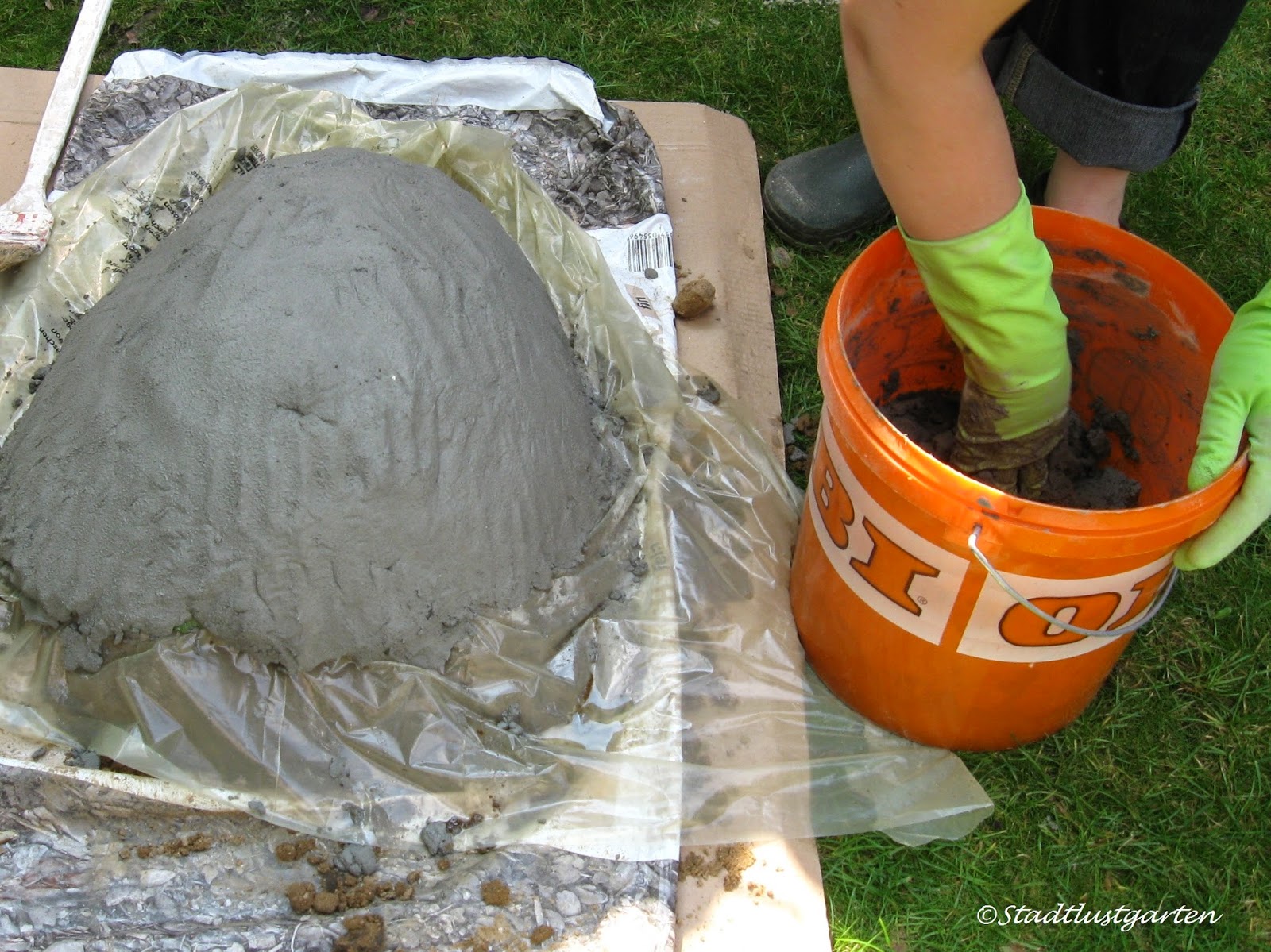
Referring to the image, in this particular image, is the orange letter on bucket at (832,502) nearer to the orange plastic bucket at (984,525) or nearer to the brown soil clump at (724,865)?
the orange plastic bucket at (984,525)

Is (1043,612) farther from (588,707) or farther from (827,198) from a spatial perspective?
(827,198)

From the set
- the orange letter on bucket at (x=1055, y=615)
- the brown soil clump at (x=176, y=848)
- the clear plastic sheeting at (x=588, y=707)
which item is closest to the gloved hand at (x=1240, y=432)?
the orange letter on bucket at (x=1055, y=615)

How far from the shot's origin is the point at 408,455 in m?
1.40

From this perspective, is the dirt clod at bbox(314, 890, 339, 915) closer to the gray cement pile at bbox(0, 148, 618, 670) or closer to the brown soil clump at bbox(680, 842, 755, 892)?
the gray cement pile at bbox(0, 148, 618, 670)

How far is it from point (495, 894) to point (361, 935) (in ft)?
0.52

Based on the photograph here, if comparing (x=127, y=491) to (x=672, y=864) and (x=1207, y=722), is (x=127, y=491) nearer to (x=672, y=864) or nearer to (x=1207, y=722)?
(x=672, y=864)

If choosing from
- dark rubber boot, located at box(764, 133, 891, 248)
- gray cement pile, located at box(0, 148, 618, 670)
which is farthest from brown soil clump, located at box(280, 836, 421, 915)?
dark rubber boot, located at box(764, 133, 891, 248)

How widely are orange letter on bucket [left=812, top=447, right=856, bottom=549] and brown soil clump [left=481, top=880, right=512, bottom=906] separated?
59 centimetres

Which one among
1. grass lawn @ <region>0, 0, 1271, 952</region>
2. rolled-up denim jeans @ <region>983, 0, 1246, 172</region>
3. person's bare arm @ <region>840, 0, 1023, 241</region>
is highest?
person's bare arm @ <region>840, 0, 1023, 241</region>

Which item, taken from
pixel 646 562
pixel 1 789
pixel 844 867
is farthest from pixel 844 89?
pixel 1 789

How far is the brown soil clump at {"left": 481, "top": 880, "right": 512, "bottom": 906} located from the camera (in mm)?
1288

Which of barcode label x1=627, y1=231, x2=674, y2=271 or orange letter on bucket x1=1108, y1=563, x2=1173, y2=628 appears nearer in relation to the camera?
orange letter on bucket x1=1108, y1=563, x2=1173, y2=628

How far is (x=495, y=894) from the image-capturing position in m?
1.29

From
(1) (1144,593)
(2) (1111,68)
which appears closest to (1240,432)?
(1) (1144,593)
